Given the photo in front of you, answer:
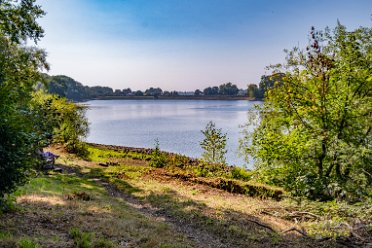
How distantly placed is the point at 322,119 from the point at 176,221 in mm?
7638

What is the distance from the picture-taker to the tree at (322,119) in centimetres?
1160

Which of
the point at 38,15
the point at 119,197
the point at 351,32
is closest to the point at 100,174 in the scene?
the point at 119,197

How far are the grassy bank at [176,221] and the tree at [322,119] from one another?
1.58 metres

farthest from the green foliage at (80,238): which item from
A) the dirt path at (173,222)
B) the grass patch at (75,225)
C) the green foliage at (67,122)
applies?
the green foliage at (67,122)

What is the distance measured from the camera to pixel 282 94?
47.4ft

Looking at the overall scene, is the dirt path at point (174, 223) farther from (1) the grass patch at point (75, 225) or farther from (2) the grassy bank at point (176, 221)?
(1) the grass patch at point (75, 225)

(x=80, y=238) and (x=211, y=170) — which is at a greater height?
(x=80, y=238)

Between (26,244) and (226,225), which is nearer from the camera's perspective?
(26,244)

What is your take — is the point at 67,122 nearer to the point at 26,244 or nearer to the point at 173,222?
the point at 173,222

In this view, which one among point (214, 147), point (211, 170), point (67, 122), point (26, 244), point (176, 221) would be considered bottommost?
point (211, 170)

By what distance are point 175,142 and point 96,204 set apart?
3560 centimetres

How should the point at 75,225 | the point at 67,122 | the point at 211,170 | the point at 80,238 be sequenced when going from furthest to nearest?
1. the point at 67,122
2. the point at 211,170
3. the point at 75,225
4. the point at 80,238

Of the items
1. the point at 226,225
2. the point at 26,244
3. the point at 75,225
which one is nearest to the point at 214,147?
the point at 226,225

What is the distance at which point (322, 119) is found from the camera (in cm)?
1323
